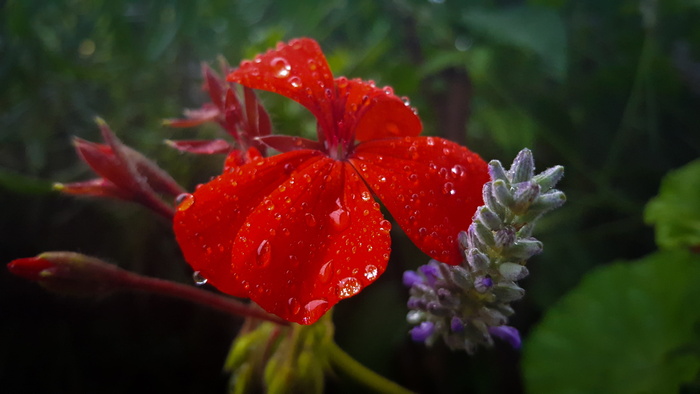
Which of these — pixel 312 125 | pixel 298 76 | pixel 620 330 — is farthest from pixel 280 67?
pixel 620 330

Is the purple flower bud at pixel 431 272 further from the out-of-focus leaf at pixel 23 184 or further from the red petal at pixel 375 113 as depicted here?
the out-of-focus leaf at pixel 23 184

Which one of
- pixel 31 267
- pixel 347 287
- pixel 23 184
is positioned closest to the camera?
A: pixel 347 287

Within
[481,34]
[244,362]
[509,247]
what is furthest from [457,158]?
[481,34]

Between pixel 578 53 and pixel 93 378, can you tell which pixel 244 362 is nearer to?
pixel 93 378

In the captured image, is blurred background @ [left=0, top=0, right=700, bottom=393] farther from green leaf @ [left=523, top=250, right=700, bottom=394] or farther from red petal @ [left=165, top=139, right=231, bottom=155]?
red petal @ [left=165, top=139, right=231, bottom=155]

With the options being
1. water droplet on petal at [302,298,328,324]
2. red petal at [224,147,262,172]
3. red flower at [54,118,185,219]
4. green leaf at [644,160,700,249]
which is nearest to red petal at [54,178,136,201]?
red flower at [54,118,185,219]

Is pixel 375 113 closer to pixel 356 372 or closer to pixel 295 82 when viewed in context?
pixel 295 82
